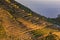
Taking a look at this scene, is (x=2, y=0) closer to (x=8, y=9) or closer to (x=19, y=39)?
(x=8, y=9)

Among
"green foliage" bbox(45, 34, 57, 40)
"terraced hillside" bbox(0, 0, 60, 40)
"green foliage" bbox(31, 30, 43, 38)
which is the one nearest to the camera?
"green foliage" bbox(45, 34, 57, 40)

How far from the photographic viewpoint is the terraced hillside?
67.3 feet

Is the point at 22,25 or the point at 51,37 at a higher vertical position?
the point at 51,37

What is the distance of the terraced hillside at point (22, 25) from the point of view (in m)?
20.5

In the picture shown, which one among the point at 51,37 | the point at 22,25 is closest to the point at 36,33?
the point at 51,37

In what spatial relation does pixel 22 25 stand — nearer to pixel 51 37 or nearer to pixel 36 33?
pixel 36 33

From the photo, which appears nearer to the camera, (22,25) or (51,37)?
(51,37)

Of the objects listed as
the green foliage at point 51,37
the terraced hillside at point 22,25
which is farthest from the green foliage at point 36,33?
the green foliage at point 51,37

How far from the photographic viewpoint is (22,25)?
72.3ft

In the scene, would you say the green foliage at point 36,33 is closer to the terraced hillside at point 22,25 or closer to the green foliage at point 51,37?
the terraced hillside at point 22,25

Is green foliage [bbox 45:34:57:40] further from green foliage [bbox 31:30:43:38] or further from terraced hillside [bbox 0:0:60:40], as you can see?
green foliage [bbox 31:30:43:38]

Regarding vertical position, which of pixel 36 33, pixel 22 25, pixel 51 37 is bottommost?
pixel 22 25

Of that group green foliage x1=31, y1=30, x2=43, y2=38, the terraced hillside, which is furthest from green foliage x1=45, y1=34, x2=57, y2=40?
green foliage x1=31, y1=30, x2=43, y2=38

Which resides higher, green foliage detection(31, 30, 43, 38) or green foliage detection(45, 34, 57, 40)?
green foliage detection(45, 34, 57, 40)
